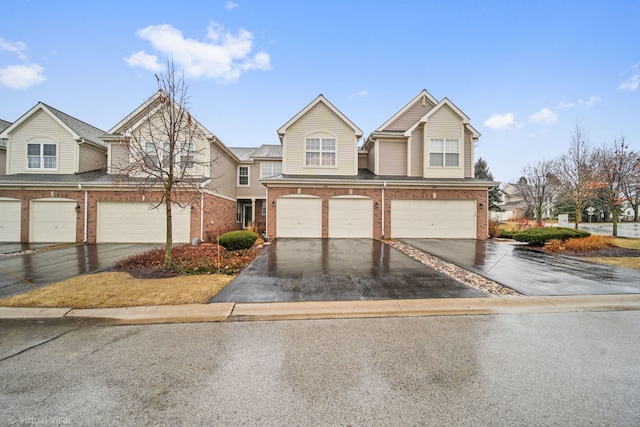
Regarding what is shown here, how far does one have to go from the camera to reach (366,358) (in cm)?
338

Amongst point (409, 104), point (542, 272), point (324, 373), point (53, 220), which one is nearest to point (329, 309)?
point (324, 373)

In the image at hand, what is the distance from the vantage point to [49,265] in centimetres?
883

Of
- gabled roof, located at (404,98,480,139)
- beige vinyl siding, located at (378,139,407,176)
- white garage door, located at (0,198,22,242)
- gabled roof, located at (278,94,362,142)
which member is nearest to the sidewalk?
beige vinyl siding, located at (378,139,407,176)

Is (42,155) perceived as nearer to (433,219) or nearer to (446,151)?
(433,219)

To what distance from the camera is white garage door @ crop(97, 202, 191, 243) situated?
14.8m

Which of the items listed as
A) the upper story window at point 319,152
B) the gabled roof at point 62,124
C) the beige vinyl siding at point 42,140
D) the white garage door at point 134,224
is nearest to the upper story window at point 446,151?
the upper story window at point 319,152

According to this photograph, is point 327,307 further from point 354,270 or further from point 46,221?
point 46,221

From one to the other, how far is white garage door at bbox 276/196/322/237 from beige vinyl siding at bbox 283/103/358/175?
6.87 feet

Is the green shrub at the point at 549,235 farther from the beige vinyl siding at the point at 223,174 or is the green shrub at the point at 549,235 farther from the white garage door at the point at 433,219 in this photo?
the beige vinyl siding at the point at 223,174

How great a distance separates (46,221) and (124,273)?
12208 mm

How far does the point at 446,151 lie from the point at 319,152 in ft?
27.0

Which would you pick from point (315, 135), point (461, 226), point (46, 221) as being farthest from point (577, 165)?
point (46, 221)

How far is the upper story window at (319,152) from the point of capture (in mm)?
16500

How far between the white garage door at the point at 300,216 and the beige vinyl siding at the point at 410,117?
26.8 feet
